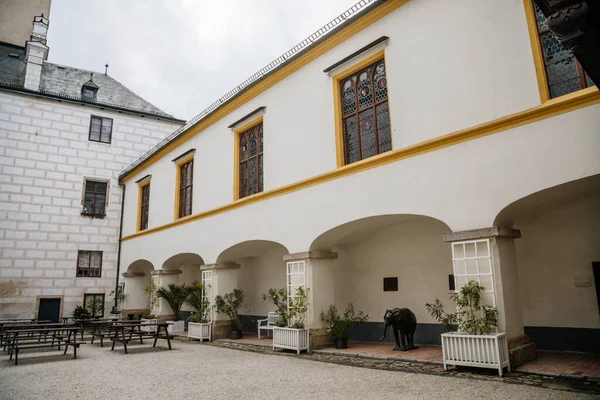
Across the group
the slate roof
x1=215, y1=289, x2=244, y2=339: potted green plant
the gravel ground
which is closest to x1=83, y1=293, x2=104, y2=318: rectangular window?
the slate roof

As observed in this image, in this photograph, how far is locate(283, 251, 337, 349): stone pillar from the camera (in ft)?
34.0

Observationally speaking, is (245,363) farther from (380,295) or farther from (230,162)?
Answer: (230,162)

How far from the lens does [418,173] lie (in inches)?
340

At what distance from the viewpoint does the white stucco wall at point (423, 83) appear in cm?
753

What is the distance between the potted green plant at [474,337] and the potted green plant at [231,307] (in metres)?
7.98

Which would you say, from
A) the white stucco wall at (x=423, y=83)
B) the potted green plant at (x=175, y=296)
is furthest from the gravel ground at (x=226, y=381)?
the potted green plant at (x=175, y=296)

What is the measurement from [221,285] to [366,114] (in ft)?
24.6

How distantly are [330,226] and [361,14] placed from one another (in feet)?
16.6

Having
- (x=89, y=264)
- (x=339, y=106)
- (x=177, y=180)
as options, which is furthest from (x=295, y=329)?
(x=89, y=264)

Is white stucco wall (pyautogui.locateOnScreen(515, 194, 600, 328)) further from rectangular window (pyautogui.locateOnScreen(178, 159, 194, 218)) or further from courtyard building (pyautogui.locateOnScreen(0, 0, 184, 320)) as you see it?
courtyard building (pyautogui.locateOnScreen(0, 0, 184, 320))

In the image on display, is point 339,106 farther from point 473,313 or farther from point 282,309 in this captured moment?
point 473,313

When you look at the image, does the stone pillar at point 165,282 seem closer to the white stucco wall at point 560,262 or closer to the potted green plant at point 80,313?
the potted green plant at point 80,313

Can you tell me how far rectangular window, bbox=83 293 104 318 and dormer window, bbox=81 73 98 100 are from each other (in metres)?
10.3

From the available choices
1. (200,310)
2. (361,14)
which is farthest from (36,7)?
(361,14)
